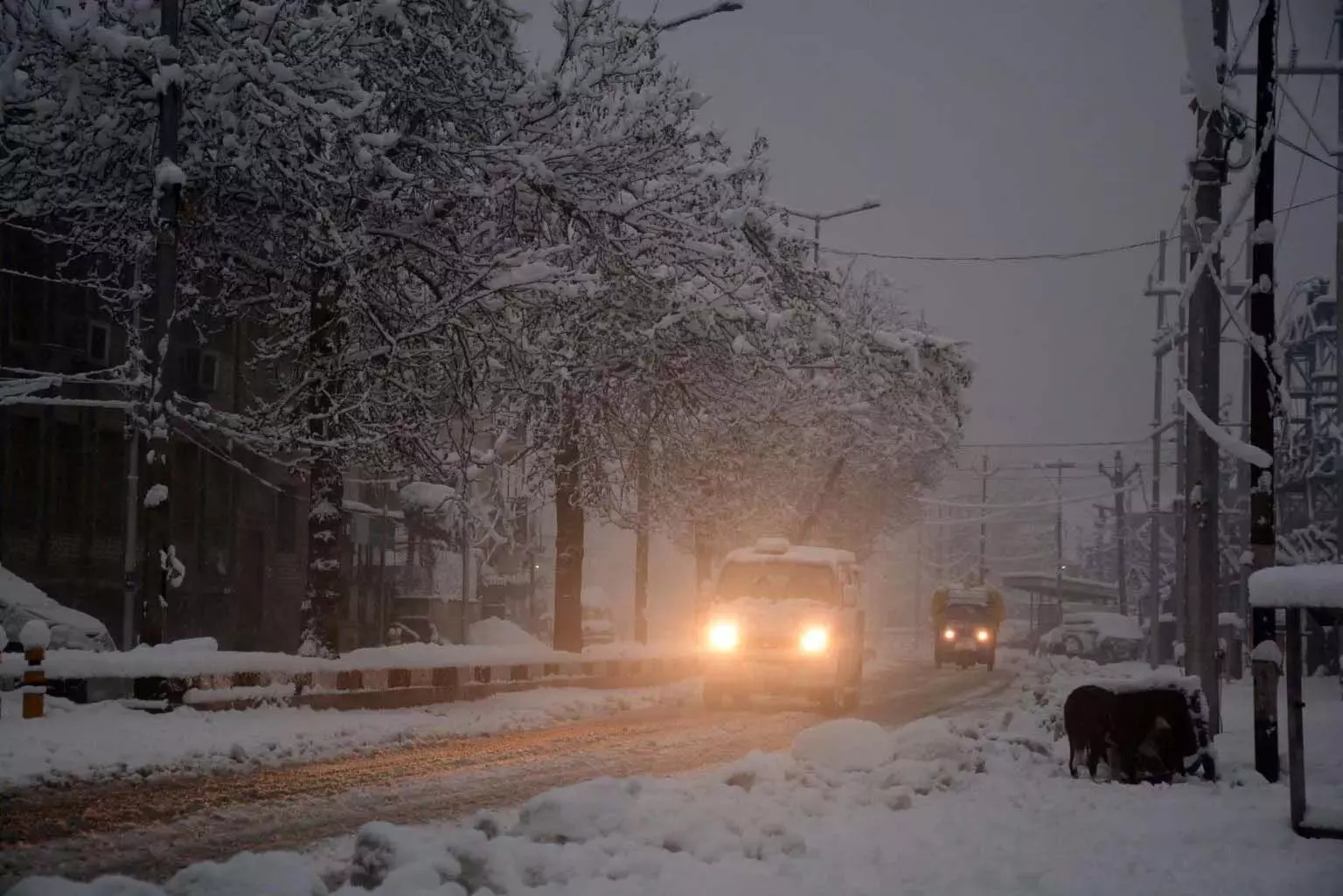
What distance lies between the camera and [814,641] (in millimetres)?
22297

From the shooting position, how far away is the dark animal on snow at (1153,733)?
1366cm

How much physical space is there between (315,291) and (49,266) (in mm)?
14234

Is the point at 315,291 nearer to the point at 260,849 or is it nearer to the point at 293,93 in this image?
the point at 293,93

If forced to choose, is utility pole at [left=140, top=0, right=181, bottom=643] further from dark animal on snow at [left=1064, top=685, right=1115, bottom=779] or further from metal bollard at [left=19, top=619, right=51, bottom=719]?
dark animal on snow at [left=1064, top=685, right=1115, bottom=779]

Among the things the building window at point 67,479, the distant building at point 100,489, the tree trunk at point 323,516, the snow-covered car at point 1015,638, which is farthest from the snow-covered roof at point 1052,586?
the tree trunk at point 323,516

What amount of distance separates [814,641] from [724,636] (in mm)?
1482

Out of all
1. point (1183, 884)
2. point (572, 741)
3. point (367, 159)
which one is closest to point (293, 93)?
point (367, 159)

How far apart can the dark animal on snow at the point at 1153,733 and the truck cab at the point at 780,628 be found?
8.67 metres

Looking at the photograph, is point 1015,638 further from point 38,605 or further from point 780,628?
point 38,605

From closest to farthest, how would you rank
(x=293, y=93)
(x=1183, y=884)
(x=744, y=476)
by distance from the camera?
(x=1183, y=884) < (x=293, y=93) < (x=744, y=476)

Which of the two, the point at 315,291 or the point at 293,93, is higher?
the point at 293,93

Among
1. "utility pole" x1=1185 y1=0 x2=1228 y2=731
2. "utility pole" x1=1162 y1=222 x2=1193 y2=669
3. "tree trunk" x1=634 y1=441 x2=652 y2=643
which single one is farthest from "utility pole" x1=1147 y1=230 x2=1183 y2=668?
"utility pole" x1=1185 y1=0 x2=1228 y2=731

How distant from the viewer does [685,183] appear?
20.5m

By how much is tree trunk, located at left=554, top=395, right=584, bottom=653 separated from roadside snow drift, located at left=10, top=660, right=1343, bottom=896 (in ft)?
41.8
